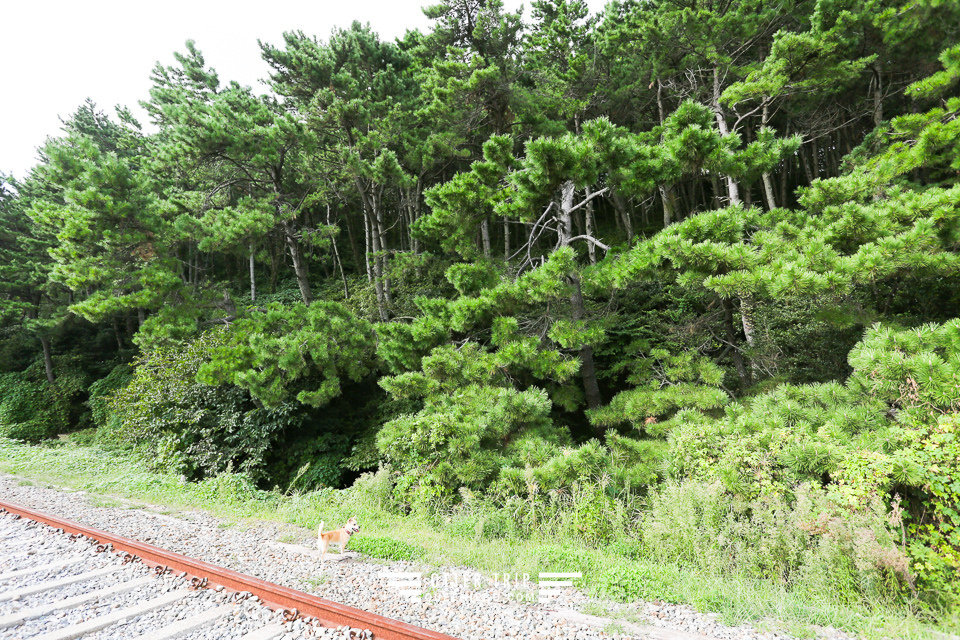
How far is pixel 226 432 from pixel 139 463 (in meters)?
1.84

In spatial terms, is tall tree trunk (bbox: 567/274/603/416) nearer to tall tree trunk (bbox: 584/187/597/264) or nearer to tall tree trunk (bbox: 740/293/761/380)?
tall tree trunk (bbox: 584/187/597/264)


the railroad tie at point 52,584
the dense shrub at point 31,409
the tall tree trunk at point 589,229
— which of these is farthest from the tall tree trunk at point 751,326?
the dense shrub at point 31,409

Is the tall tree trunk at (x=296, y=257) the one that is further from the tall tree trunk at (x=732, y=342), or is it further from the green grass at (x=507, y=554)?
the tall tree trunk at (x=732, y=342)

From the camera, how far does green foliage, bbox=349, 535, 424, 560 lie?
354cm

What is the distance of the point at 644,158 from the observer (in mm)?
5457

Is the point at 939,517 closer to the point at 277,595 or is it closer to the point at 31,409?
the point at 277,595

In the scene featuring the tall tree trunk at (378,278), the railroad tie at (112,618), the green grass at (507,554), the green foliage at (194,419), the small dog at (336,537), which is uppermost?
the tall tree trunk at (378,278)

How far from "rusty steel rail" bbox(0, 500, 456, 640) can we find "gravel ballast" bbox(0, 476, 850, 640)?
0.11m

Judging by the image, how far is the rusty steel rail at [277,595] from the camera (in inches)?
94.5

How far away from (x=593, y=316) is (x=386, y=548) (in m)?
4.76

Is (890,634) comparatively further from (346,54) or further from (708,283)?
(346,54)

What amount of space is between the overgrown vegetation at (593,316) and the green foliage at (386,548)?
0.03 meters

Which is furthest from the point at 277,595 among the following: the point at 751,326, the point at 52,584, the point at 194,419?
the point at 751,326

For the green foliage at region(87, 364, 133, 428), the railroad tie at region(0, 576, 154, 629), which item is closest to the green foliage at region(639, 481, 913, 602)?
the railroad tie at region(0, 576, 154, 629)
